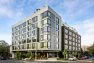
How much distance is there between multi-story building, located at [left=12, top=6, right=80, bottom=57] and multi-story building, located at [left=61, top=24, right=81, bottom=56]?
2.40 m

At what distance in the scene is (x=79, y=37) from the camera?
142 m

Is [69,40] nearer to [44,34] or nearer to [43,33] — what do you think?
[43,33]

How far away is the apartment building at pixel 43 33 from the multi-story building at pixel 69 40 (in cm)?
860

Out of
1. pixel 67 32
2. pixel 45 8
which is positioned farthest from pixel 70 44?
pixel 45 8

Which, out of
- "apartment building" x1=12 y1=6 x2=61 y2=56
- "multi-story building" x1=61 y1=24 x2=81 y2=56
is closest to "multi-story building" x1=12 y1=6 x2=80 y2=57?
"apartment building" x1=12 y1=6 x2=61 y2=56

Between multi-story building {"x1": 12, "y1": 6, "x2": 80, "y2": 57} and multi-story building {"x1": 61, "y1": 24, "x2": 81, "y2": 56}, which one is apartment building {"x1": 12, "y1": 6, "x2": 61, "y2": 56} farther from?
multi-story building {"x1": 61, "y1": 24, "x2": 81, "y2": 56}

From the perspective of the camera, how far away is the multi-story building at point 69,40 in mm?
105625

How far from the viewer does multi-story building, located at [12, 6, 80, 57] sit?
85.9 m

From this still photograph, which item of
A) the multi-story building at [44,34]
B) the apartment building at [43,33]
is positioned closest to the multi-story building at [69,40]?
the multi-story building at [44,34]

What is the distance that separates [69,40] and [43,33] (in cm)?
3133

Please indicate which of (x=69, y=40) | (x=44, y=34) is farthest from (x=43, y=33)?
(x=69, y=40)

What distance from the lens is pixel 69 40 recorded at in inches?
4528

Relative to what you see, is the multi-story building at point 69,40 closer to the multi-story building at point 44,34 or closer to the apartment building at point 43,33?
the multi-story building at point 44,34

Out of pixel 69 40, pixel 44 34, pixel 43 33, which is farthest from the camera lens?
pixel 69 40
